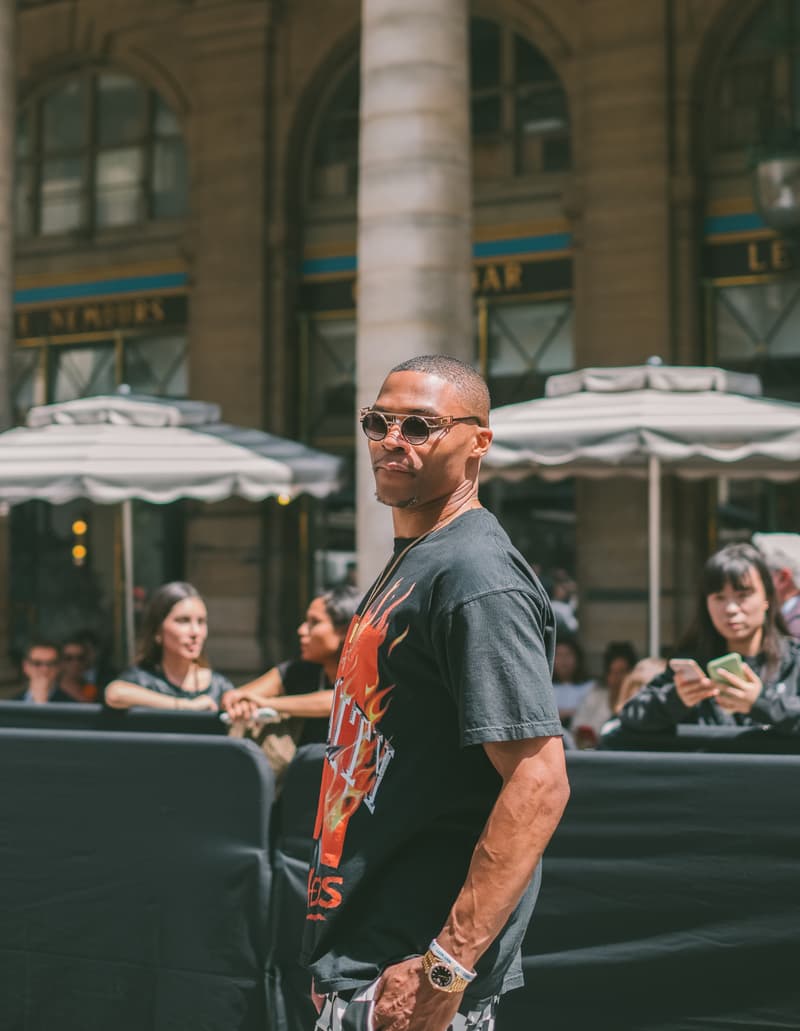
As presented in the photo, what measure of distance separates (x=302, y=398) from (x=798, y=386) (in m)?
5.72

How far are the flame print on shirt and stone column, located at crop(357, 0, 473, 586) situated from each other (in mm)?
6640

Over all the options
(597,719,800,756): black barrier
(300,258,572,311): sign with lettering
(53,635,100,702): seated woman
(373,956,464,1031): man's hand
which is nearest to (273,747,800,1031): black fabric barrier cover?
(597,719,800,756): black barrier

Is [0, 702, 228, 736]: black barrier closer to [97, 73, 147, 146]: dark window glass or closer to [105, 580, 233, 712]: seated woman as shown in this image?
[105, 580, 233, 712]: seated woman

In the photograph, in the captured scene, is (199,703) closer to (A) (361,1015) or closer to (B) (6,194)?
(A) (361,1015)

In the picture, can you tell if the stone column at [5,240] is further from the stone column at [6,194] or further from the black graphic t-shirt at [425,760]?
the black graphic t-shirt at [425,760]

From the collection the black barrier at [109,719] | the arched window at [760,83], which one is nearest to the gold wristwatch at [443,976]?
the black barrier at [109,719]

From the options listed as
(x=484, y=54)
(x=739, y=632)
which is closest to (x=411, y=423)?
(x=739, y=632)

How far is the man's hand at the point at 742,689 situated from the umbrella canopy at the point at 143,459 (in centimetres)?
550

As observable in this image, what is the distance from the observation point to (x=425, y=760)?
92.0 inches

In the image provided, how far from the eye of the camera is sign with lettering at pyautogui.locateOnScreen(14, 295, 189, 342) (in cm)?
1627

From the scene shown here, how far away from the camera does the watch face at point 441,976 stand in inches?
86.6

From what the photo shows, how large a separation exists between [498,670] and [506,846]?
30cm

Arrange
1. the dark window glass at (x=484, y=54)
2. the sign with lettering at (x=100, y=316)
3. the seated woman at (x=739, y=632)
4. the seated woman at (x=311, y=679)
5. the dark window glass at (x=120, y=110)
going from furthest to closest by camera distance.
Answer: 1. the dark window glass at (x=120, y=110)
2. the sign with lettering at (x=100, y=316)
3. the dark window glass at (x=484, y=54)
4. the seated woman at (x=311, y=679)
5. the seated woman at (x=739, y=632)

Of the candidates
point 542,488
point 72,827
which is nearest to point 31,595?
point 542,488
